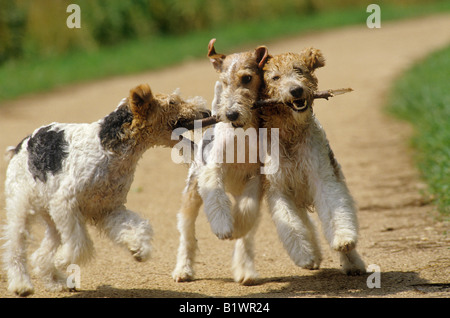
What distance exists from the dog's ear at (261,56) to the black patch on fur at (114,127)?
3.67ft

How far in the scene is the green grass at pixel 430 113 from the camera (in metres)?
8.74

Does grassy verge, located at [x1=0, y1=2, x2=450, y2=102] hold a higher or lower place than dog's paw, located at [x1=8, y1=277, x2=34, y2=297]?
higher

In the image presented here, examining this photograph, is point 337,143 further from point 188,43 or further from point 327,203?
point 188,43

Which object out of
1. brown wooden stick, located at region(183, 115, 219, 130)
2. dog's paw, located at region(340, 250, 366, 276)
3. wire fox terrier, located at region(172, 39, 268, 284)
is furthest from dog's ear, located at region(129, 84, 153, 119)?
dog's paw, located at region(340, 250, 366, 276)

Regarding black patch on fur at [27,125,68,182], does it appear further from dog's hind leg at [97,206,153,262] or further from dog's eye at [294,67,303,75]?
dog's eye at [294,67,303,75]

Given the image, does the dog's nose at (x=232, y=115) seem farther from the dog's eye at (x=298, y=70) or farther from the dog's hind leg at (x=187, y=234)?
the dog's hind leg at (x=187, y=234)

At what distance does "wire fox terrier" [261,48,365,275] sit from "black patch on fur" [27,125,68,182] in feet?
5.37

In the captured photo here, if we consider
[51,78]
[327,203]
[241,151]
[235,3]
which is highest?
[235,3]

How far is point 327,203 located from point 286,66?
112 cm

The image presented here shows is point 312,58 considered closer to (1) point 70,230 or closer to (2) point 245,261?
(2) point 245,261

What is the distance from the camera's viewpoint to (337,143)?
12.7 metres

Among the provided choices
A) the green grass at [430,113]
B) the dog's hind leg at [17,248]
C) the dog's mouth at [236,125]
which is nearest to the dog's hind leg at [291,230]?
the dog's mouth at [236,125]

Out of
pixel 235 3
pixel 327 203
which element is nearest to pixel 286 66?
pixel 327 203

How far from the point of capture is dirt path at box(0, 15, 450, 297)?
20.1 ft
